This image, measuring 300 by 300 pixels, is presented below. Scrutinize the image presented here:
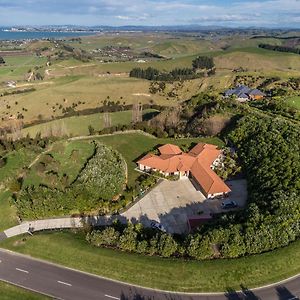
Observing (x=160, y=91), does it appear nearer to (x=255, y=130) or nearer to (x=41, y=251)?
(x=255, y=130)

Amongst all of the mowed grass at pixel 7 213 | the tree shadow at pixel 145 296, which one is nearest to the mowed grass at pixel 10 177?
the mowed grass at pixel 7 213

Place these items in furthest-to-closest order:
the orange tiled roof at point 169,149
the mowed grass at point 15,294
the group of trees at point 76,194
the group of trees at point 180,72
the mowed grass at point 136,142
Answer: the group of trees at point 180,72, the mowed grass at point 136,142, the orange tiled roof at point 169,149, the group of trees at point 76,194, the mowed grass at point 15,294

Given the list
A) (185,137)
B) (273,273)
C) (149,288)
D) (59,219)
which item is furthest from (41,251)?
(185,137)

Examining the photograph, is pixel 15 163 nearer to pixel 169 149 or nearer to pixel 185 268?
pixel 169 149

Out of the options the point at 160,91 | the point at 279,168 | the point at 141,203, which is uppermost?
the point at 279,168

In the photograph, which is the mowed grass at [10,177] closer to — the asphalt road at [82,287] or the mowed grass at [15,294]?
the asphalt road at [82,287]

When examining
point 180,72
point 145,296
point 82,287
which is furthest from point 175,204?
point 180,72

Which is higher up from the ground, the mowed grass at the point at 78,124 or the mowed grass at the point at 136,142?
the mowed grass at the point at 136,142
